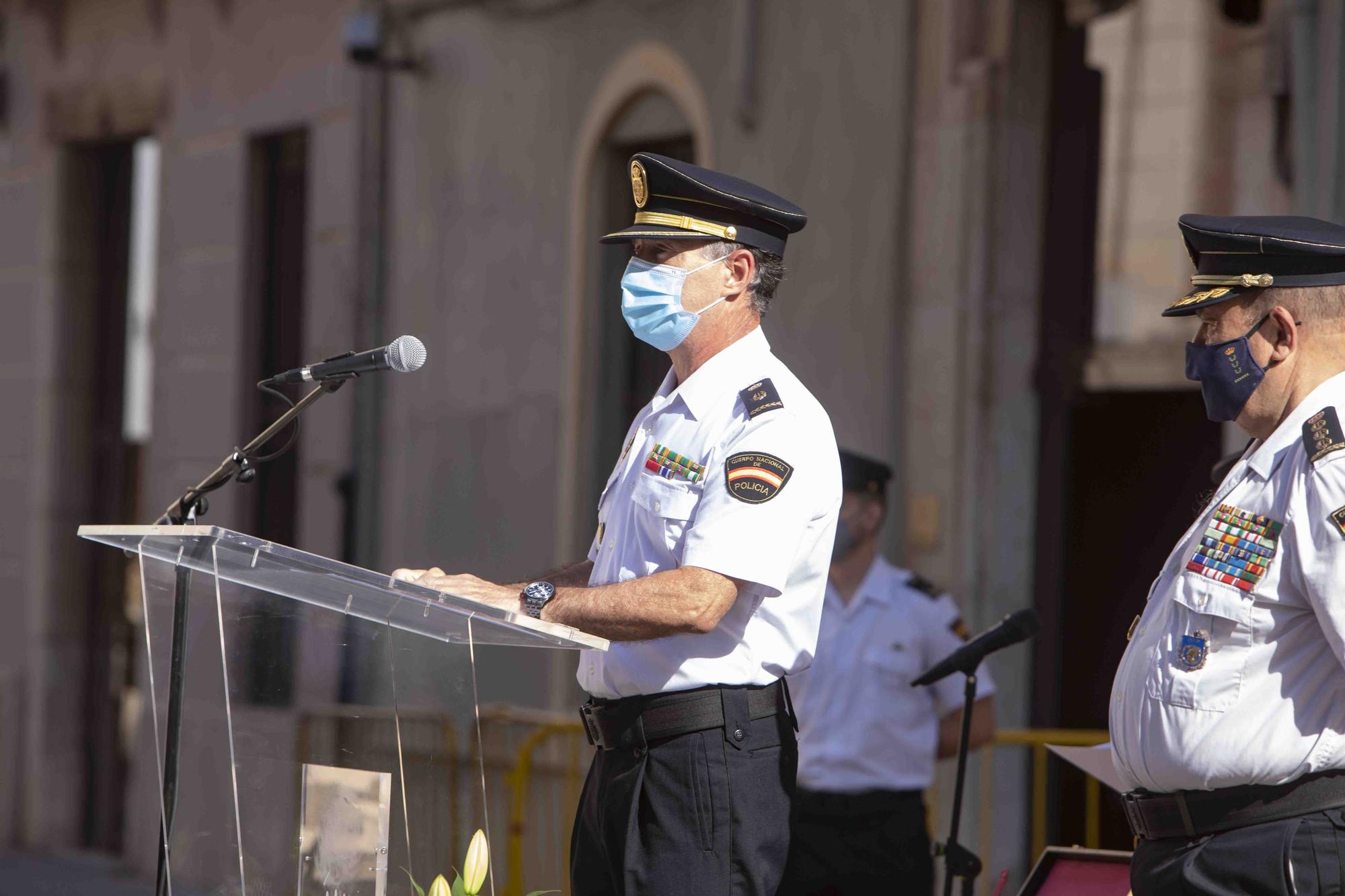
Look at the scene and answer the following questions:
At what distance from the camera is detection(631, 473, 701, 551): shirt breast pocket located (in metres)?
3.12

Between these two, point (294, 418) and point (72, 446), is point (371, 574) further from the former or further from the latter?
point (72, 446)

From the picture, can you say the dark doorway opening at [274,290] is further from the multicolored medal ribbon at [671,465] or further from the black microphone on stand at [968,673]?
the multicolored medal ribbon at [671,465]

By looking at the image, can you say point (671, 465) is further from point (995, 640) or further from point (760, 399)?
point (995, 640)

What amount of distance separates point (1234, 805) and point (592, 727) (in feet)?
3.81

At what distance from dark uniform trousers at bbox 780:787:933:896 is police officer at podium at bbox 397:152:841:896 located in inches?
66.3

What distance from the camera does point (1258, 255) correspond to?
2.96 metres

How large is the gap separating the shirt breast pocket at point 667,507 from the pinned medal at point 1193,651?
0.87m

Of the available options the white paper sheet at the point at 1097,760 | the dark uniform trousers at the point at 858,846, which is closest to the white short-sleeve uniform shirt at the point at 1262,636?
the white paper sheet at the point at 1097,760

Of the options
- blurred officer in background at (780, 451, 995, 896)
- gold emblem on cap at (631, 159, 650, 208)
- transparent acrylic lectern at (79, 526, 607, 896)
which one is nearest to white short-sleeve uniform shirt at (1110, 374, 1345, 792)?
transparent acrylic lectern at (79, 526, 607, 896)

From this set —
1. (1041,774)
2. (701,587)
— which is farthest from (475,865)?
(1041,774)

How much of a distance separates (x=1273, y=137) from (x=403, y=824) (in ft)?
12.7

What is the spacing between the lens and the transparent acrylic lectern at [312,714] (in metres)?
2.81

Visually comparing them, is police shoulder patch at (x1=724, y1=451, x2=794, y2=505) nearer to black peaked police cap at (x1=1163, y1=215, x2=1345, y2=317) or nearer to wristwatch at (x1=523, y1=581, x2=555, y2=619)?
wristwatch at (x1=523, y1=581, x2=555, y2=619)

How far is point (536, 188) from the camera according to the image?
328 inches
